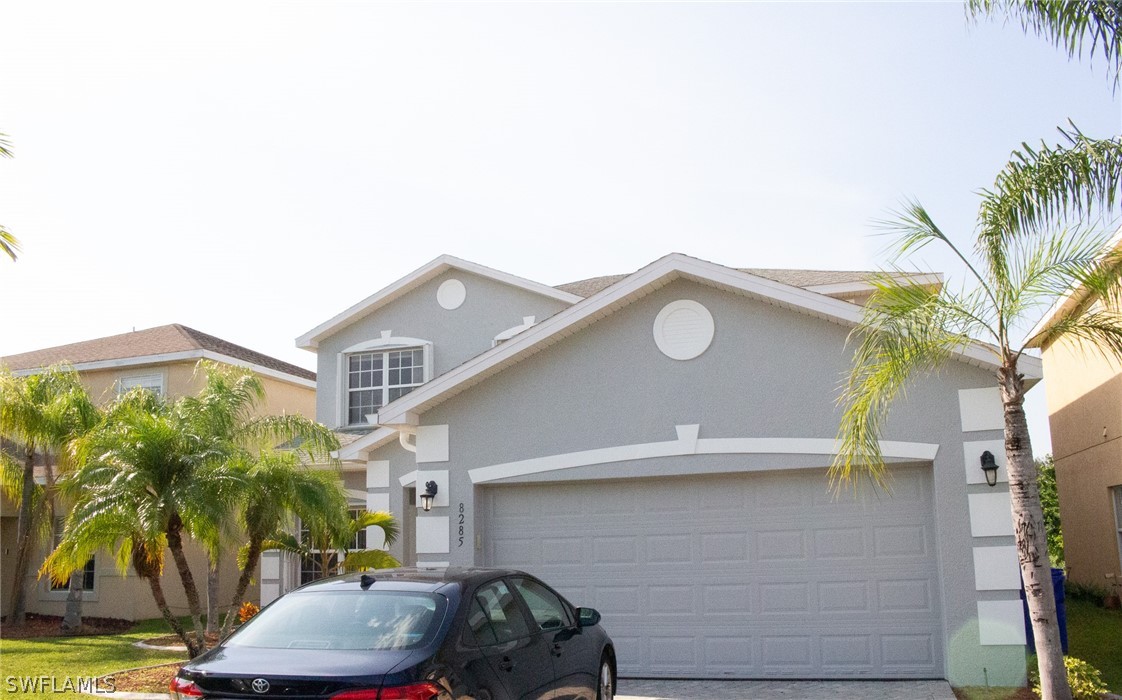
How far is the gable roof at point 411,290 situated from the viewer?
1892 cm

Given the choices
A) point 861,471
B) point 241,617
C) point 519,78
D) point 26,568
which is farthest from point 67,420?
point 861,471

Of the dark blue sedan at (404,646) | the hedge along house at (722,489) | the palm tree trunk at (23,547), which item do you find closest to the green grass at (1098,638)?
the hedge along house at (722,489)

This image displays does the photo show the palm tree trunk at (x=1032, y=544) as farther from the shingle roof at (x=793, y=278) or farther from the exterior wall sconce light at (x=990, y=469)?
the shingle roof at (x=793, y=278)

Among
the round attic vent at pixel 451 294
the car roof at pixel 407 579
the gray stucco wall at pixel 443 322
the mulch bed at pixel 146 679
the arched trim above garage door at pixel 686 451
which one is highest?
the round attic vent at pixel 451 294

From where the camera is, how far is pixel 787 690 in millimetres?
10109

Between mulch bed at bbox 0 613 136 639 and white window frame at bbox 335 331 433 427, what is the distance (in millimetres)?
5836

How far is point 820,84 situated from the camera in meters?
10.8

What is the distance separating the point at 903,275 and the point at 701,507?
3695 millimetres

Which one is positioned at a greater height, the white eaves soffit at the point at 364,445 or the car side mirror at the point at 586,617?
the white eaves soffit at the point at 364,445

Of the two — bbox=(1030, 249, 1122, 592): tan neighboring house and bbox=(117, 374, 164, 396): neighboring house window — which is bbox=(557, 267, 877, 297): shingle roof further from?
bbox=(117, 374, 164, 396): neighboring house window

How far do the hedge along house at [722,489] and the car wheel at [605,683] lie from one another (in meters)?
2.84

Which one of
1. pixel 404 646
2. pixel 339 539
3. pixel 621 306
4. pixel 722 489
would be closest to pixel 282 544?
pixel 339 539

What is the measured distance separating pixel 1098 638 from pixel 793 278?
7.76 meters

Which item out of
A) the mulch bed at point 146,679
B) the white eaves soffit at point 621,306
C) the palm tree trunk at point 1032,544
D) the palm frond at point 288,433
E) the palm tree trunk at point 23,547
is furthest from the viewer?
the palm tree trunk at point 23,547
